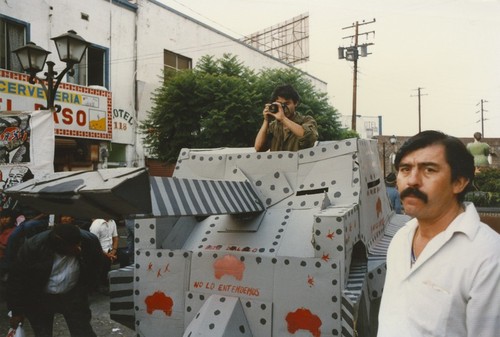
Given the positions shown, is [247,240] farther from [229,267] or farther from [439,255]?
[439,255]

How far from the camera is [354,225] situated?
3561mm

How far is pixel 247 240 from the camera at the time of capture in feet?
12.8

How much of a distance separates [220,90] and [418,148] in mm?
11788

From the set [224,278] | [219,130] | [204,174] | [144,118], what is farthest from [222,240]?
[144,118]

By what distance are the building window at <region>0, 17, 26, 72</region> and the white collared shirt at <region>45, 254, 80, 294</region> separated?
383 inches

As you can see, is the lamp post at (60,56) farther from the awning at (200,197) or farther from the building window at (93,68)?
the building window at (93,68)

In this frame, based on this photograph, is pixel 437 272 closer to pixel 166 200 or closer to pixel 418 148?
pixel 418 148

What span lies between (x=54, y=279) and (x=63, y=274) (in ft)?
0.29

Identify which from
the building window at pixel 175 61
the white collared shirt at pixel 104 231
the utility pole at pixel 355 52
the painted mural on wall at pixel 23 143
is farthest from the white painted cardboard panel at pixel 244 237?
the utility pole at pixel 355 52

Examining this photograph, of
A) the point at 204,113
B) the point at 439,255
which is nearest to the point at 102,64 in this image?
the point at 204,113

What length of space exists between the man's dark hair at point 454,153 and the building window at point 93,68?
1365 cm

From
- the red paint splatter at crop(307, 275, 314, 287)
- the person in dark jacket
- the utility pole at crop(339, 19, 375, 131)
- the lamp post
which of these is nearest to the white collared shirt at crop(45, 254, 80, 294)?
the person in dark jacket

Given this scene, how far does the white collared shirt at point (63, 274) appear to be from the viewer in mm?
4223

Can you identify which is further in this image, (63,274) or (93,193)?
(63,274)
